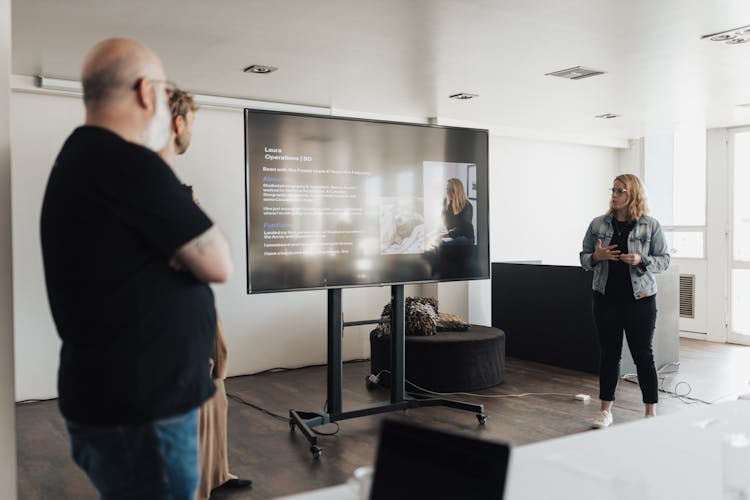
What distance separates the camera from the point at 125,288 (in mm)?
1245

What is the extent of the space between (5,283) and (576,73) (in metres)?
4.07

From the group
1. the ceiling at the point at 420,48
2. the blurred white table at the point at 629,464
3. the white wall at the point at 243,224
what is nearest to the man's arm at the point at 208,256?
the blurred white table at the point at 629,464

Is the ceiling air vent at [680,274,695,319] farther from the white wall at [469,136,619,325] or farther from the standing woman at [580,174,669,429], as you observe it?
the standing woman at [580,174,669,429]

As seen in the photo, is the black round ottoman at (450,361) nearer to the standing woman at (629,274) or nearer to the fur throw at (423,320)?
the fur throw at (423,320)

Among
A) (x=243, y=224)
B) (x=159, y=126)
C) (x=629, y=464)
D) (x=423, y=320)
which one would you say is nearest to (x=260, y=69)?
(x=243, y=224)

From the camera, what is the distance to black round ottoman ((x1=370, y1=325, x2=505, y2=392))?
5.20 meters

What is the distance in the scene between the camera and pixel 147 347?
49.3 inches

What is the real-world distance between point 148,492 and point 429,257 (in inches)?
125

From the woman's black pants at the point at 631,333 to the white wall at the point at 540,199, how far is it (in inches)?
128

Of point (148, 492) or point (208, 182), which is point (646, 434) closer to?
point (148, 492)

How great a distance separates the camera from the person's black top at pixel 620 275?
12.8ft

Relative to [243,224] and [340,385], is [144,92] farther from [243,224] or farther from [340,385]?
[243,224]

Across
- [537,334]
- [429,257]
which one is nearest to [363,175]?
[429,257]

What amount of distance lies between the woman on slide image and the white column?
2644 millimetres
